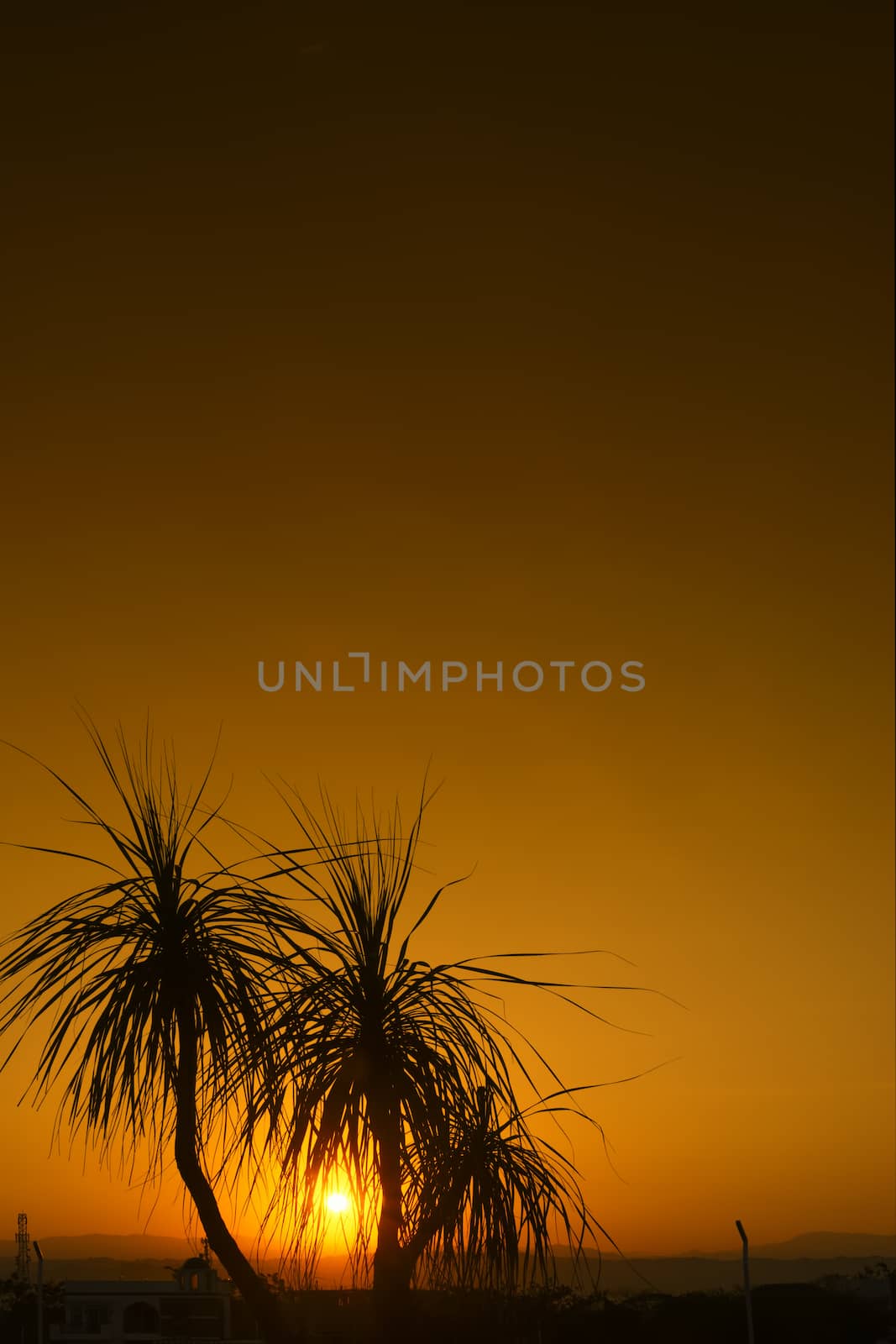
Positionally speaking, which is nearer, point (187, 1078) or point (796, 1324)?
point (187, 1078)

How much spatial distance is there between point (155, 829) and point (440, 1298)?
221cm

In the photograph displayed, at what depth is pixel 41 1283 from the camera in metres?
9.48

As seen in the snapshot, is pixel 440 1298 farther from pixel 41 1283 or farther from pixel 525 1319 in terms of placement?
pixel 41 1283

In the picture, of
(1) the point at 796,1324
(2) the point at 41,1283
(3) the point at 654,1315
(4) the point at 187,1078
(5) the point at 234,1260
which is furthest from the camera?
(1) the point at 796,1324

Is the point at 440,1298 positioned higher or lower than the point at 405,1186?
lower

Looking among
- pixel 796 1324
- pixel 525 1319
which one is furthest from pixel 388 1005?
pixel 796 1324

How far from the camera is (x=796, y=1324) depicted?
18812 millimetres

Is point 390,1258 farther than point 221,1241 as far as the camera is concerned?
Yes

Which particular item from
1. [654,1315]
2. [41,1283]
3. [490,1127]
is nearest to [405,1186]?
[490,1127]

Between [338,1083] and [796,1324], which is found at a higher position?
[338,1083]

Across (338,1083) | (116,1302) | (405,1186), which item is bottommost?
(116,1302)

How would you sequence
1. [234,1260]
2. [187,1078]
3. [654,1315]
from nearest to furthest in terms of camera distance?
[234,1260], [187,1078], [654,1315]

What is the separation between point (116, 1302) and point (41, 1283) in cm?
1306

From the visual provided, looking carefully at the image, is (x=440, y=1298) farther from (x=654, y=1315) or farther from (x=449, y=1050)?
(x=654, y=1315)
